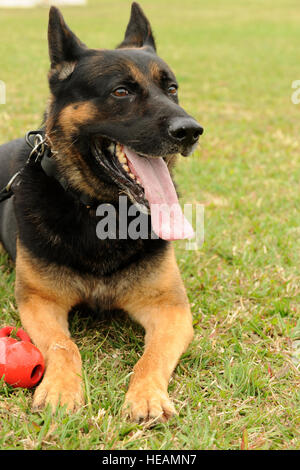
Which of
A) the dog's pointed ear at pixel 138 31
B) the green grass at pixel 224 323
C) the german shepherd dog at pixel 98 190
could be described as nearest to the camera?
the green grass at pixel 224 323

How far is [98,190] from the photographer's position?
3.27 metres

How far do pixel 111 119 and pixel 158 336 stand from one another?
131cm

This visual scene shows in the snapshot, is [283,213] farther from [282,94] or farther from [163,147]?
[282,94]

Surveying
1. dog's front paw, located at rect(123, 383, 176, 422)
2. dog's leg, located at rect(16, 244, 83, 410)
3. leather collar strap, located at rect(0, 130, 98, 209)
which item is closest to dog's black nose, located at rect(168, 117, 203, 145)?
leather collar strap, located at rect(0, 130, 98, 209)

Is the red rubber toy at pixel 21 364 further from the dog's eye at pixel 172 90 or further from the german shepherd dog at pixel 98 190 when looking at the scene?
the dog's eye at pixel 172 90

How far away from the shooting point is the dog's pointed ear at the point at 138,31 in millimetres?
3875

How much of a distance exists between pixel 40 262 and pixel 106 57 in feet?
4.40

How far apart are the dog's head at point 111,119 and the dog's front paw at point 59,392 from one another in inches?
42.9

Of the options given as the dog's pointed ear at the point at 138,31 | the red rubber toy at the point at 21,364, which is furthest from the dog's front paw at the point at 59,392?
the dog's pointed ear at the point at 138,31

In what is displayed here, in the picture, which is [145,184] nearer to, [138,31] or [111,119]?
[111,119]

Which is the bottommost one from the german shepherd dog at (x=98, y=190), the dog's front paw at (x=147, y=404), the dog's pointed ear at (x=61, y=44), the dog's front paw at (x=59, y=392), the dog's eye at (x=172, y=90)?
the dog's front paw at (x=59, y=392)

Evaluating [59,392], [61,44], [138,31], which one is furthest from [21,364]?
[138,31]

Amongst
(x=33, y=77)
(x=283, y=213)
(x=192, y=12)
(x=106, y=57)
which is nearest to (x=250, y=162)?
(x=283, y=213)

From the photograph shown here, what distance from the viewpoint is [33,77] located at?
1283 centimetres
